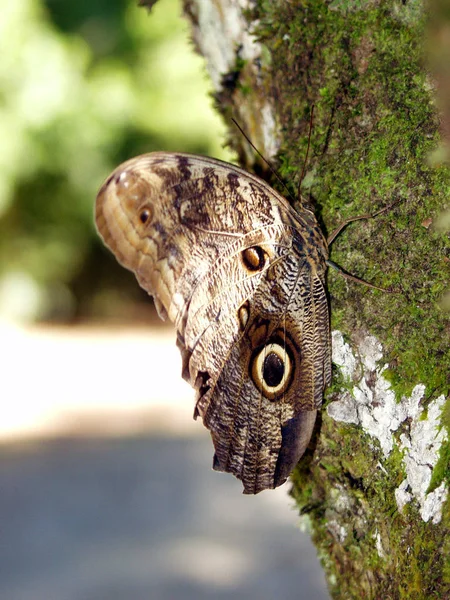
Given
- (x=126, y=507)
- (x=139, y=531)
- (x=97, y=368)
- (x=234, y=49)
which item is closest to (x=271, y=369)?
(x=234, y=49)

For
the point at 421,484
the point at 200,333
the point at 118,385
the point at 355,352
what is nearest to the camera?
the point at 421,484

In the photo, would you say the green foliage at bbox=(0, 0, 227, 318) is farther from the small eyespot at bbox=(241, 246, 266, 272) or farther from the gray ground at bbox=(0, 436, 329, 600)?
the small eyespot at bbox=(241, 246, 266, 272)

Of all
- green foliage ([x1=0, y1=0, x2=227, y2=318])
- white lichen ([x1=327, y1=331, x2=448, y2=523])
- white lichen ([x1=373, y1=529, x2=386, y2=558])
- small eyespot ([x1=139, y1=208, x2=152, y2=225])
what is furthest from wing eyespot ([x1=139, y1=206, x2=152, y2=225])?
green foliage ([x1=0, y1=0, x2=227, y2=318])

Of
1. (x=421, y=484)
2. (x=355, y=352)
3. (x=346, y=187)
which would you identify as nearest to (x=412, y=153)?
(x=346, y=187)

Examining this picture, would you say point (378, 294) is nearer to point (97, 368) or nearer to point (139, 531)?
point (139, 531)

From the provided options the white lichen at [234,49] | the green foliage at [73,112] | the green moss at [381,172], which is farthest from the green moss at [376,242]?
the green foliage at [73,112]

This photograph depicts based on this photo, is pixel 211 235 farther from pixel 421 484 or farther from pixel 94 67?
pixel 94 67
